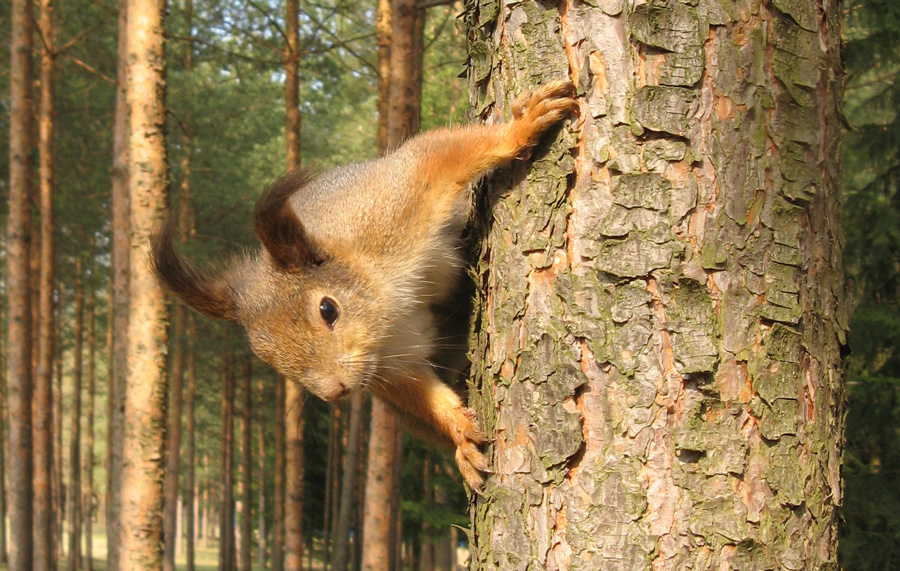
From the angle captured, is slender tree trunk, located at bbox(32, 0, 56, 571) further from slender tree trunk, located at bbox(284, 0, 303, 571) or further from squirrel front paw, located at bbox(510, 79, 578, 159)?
squirrel front paw, located at bbox(510, 79, 578, 159)

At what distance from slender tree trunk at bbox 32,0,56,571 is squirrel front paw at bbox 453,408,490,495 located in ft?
45.5

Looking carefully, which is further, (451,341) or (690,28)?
(451,341)

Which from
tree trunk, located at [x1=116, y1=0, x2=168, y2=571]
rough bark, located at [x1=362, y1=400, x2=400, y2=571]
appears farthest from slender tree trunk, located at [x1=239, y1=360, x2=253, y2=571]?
tree trunk, located at [x1=116, y1=0, x2=168, y2=571]

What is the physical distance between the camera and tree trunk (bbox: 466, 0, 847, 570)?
1.90m

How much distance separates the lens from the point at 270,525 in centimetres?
2622

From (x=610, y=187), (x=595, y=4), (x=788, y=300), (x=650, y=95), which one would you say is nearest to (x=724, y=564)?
(x=788, y=300)

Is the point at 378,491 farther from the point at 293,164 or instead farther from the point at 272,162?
the point at 272,162

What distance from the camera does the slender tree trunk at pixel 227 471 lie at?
2139cm

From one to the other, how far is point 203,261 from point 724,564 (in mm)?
2836

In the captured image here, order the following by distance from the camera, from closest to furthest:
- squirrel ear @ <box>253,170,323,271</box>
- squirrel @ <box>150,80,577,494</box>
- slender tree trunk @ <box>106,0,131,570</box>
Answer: squirrel ear @ <box>253,170,323,271</box> < squirrel @ <box>150,80,577,494</box> < slender tree trunk @ <box>106,0,131,570</box>

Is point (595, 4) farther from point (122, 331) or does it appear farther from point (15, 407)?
point (15, 407)

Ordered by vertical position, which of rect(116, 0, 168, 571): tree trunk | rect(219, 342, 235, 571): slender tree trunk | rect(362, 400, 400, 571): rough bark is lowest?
rect(219, 342, 235, 571): slender tree trunk

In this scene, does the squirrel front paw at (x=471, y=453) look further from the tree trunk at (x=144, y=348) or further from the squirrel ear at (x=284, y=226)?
the tree trunk at (x=144, y=348)

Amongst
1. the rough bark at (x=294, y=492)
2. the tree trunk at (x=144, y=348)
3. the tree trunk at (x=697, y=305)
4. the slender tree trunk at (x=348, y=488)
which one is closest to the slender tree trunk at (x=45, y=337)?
the rough bark at (x=294, y=492)
